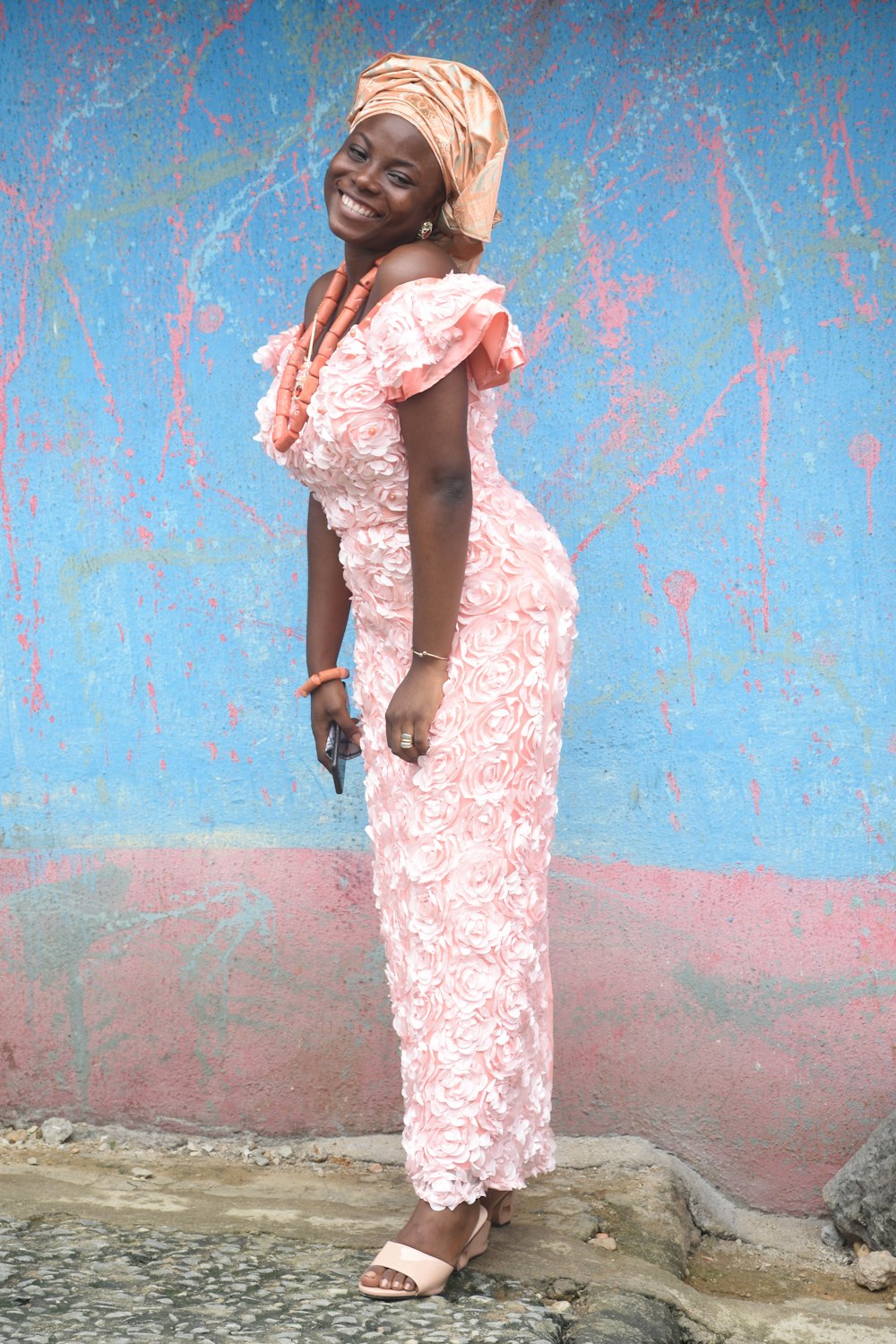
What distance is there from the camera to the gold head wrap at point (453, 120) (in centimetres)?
235

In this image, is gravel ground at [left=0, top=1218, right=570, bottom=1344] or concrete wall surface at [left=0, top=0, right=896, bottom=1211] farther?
concrete wall surface at [left=0, top=0, right=896, bottom=1211]

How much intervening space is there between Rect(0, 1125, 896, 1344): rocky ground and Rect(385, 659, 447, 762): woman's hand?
1.00 metres

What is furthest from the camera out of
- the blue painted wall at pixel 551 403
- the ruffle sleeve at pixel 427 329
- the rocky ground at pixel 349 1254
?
the blue painted wall at pixel 551 403

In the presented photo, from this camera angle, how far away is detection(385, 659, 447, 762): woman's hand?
7.94 feet

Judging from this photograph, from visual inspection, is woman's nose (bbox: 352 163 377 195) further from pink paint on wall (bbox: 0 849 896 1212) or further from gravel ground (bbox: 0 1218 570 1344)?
gravel ground (bbox: 0 1218 570 1344)

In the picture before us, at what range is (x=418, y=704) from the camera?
7.93 feet

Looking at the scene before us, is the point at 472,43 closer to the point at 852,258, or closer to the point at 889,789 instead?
the point at 852,258

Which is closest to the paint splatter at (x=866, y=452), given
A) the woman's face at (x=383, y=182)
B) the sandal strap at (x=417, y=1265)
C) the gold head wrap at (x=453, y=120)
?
the gold head wrap at (x=453, y=120)

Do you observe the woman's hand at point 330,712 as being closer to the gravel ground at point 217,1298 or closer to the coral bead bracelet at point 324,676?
the coral bead bracelet at point 324,676

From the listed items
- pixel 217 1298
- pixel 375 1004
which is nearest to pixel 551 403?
pixel 375 1004

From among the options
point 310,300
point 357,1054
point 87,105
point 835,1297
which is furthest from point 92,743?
point 835,1297

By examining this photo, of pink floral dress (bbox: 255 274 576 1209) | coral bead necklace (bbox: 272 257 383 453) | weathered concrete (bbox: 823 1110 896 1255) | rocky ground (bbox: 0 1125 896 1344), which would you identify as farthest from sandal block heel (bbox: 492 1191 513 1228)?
coral bead necklace (bbox: 272 257 383 453)

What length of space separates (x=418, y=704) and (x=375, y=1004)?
1238 millimetres

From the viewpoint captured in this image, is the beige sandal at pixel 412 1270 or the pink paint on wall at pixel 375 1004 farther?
the pink paint on wall at pixel 375 1004
